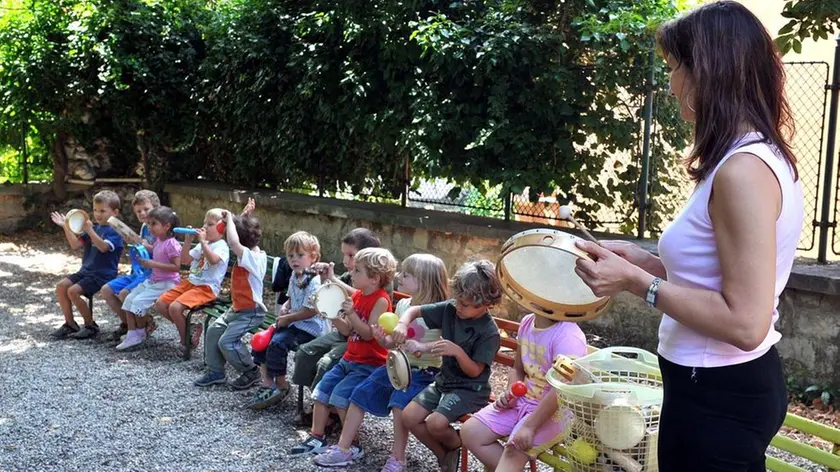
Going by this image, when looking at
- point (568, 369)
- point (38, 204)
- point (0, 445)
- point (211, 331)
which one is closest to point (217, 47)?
point (38, 204)

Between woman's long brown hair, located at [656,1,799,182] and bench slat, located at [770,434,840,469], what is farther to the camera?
bench slat, located at [770,434,840,469]

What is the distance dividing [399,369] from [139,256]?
11.2ft

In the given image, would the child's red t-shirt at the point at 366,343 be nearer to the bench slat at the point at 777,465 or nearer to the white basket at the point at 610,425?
the white basket at the point at 610,425

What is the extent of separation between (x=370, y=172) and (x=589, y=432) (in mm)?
6346

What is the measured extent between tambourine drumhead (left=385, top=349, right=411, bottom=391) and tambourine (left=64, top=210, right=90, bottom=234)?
392cm

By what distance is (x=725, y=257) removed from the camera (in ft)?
5.05

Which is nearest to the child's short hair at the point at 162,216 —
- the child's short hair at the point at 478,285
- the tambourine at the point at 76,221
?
the tambourine at the point at 76,221

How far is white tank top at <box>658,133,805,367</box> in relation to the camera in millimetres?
1564

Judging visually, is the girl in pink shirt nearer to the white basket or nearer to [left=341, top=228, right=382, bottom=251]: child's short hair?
[left=341, top=228, right=382, bottom=251]: child's short hair

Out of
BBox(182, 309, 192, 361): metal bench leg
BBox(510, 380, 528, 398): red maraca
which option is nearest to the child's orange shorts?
BBox(182, 309, 192, 361): metal bench leg

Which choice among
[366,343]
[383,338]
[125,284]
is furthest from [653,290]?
[125,284]

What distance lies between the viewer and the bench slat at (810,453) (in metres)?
2.71

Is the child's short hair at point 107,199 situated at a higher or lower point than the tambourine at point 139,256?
higher

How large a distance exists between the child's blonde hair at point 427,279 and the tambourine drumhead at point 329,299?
1.19 ft
